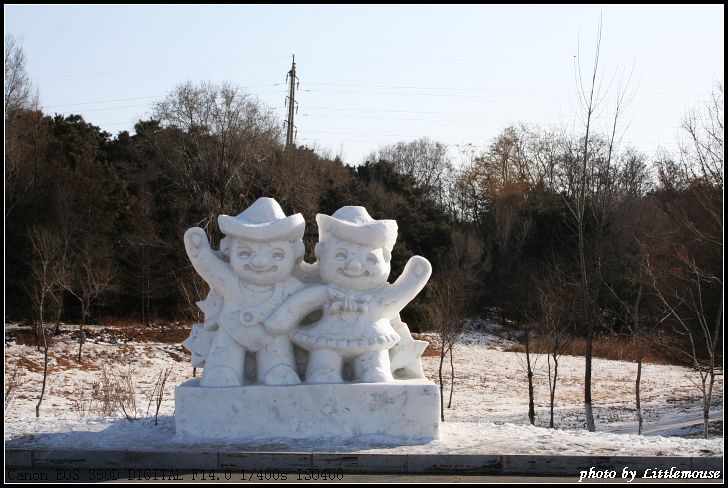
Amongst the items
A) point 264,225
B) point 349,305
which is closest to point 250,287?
point 264,225

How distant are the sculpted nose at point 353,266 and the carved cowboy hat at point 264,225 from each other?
0.50m

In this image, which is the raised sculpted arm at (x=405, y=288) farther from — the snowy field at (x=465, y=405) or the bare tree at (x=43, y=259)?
the bare tree at (x=43, y=259)

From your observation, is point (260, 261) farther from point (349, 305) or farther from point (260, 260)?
point (349, 305)

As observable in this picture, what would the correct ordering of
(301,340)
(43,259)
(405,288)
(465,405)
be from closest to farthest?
(301,340) → (405,288) → (465,405) → (43,259)

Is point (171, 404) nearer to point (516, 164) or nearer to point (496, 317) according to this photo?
point (496, 317)

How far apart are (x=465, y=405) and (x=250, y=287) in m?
7.25

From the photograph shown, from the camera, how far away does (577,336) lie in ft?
78.7

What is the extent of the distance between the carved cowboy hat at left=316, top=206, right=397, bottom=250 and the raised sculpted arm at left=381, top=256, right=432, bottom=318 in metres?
0.34

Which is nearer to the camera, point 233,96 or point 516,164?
point 233,96

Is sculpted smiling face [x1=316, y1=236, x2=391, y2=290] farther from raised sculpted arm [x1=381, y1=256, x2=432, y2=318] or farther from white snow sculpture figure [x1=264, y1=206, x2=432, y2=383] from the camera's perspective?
raised sculpted arm [x1=381, y1=256, x2=432, y2=318]

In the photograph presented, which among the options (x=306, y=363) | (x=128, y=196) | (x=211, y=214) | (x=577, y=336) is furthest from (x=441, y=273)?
(x=306, y=363)

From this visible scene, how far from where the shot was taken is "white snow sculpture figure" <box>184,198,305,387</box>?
26.7 ft

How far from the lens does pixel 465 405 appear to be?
14.7 metres

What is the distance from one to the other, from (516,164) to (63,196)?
1800 cm
